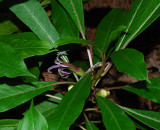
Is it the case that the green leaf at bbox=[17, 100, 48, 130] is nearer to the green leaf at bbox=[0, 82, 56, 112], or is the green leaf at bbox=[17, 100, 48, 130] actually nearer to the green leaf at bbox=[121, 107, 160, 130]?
the green leaf at bbox=[0, 82, 56, 112]

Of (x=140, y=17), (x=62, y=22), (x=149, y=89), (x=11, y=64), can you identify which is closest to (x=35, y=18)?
(x=62, y=22)

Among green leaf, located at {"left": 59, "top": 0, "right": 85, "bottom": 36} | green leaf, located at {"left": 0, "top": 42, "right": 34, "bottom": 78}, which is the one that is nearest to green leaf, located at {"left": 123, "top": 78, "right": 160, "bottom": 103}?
green leaf, located at {"left": 59, "top": 0, "right": 85, "bottom": 36}

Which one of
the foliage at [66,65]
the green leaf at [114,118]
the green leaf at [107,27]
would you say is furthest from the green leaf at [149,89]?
the green leaf at [107,27]

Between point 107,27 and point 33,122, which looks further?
point 107,27

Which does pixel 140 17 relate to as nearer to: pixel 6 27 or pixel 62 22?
pixel 62 22

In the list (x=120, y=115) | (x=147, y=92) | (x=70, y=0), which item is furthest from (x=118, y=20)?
(x=120, y=115)

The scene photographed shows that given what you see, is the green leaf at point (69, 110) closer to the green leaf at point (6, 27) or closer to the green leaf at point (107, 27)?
the green leaf at point (107, 27)

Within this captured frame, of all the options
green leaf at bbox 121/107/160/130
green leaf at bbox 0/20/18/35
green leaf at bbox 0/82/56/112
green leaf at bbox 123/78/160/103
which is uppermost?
green leaf at bbox 0/20/18/35
